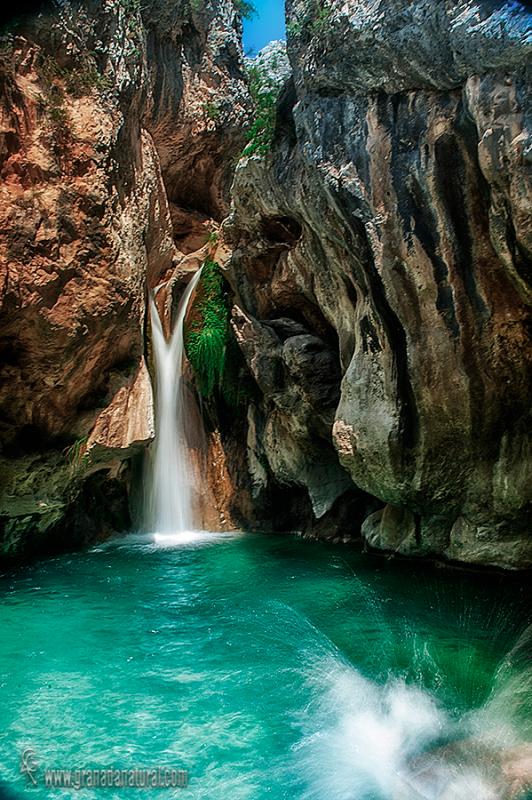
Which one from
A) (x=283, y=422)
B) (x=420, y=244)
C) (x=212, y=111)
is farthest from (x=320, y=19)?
(x=212, y=111)

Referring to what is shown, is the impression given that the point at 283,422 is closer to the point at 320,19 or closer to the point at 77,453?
the point at 77,453

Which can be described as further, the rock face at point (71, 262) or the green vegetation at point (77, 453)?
the green vegetation at point (77, 453)

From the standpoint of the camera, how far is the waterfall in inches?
460

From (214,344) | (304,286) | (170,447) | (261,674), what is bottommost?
(261,674)

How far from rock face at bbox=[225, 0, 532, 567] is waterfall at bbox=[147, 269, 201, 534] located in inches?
125

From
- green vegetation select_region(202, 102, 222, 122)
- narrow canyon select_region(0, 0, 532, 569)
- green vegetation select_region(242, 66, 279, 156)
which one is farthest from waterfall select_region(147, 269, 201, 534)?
green vegetation select_region(202, 102, 222, 122)

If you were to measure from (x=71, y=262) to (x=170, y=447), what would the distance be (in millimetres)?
4537

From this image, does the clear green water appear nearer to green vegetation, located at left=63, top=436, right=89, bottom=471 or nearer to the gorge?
the gorge

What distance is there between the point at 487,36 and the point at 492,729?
5.34 metres

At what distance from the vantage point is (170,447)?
1190 centimetres

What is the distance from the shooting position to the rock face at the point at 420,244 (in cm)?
540

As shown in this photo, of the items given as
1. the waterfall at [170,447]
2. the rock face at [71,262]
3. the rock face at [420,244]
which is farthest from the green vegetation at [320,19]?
the waterfall at [170,447]

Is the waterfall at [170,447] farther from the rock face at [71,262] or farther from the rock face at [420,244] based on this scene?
the rock face at [420,244]

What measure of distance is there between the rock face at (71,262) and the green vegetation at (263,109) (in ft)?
6.92
